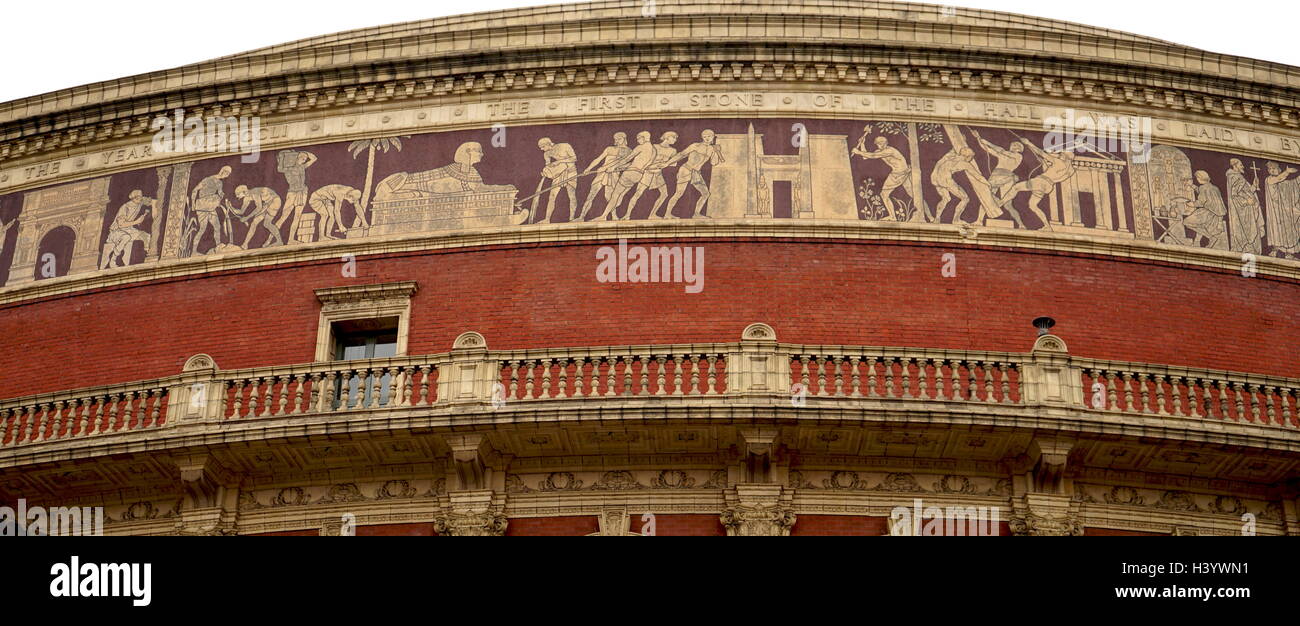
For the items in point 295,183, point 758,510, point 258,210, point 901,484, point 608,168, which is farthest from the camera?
point 295,183

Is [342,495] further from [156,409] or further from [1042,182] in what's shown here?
[1042,182]

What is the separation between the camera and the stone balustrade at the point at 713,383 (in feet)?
58.2

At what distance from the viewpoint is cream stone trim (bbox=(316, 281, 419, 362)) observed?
20859mm

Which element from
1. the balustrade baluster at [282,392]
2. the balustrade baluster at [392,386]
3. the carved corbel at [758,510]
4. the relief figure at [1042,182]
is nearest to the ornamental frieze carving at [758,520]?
the carved corbel at [758,510]

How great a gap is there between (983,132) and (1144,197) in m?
2.35

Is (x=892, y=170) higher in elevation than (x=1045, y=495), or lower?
higher

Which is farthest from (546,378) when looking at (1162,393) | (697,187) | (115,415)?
(1162,393)

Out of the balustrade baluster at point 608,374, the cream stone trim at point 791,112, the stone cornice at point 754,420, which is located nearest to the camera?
the stone cornice at point 754,420

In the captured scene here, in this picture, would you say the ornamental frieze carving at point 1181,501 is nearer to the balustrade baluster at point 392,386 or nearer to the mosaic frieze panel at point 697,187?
the mosaic frieze panel at point 697,187

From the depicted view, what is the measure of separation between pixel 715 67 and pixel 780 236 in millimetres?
2930

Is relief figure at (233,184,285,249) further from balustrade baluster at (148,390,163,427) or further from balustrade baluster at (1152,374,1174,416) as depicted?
balustrade baluster at (1152,374,1174,416)

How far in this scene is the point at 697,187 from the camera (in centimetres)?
2139

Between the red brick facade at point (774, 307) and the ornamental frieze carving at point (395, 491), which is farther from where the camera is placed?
the red brick facade at point (774, 307)

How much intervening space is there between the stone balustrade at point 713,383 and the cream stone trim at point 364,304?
2.22 meters
